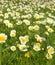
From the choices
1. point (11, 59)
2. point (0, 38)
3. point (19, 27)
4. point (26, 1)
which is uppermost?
point (0, 38)

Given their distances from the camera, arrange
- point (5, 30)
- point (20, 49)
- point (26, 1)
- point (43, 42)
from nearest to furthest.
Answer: point (20, 49), point (43, 42), point (5, 30), point (26, 1)

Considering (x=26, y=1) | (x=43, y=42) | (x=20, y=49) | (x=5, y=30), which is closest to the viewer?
(x=20, y=49)

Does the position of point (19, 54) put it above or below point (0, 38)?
below

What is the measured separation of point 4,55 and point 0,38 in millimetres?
289

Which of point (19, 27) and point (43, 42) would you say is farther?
point (19, 27)

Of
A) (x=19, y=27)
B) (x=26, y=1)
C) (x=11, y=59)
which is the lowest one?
(x=26, y=1)

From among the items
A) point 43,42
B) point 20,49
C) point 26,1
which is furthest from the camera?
point 26,1

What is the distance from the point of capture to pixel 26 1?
11.6 metres

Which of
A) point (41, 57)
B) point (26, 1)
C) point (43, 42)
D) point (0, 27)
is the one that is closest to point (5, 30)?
point (0, 27)

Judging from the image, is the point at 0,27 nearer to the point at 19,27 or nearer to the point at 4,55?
the point at 19,27

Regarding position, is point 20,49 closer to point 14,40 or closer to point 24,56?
point 24,56

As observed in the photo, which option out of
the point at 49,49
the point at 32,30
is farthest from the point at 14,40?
the point at 49,49

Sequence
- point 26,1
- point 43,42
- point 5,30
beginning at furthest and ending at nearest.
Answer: point 26,1 → point 5,30 → point 43,42

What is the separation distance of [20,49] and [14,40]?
0.77 metres
